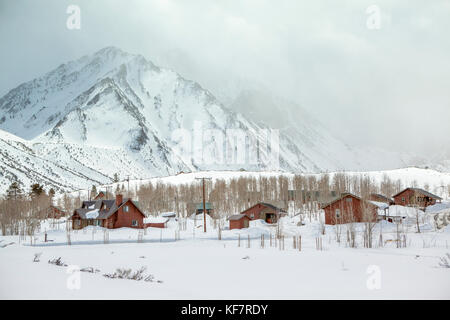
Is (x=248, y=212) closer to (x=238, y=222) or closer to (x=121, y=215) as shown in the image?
(x=238, y=222)

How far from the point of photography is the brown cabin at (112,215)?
6206 centimetres

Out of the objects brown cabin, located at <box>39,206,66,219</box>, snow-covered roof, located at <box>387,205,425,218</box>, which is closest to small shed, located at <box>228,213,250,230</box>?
snow-covered roof, located at <box>387,205,425,218</box>

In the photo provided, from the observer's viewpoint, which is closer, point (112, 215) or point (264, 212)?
point (112, 215)

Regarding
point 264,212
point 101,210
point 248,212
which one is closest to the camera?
point 101,210

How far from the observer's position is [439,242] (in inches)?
1483

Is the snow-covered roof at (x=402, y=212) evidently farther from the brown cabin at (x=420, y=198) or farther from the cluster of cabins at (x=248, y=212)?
the brown cabin at (x=420, y=198)

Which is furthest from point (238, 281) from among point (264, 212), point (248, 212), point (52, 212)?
point (52, 212)


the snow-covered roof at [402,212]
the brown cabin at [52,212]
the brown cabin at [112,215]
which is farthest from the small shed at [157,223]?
the snow-covered roof at [402,212]

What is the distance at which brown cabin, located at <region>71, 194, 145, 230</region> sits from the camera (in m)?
62.1

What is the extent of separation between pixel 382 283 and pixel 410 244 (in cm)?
2549

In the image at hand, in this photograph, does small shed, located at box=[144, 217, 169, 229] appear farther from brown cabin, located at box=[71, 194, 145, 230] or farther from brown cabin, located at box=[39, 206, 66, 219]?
brown cabin, located at box=[39, 206, 66, 219]

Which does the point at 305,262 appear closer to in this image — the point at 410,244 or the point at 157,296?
the point at 157,296

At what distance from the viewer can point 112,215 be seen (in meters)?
62.2
